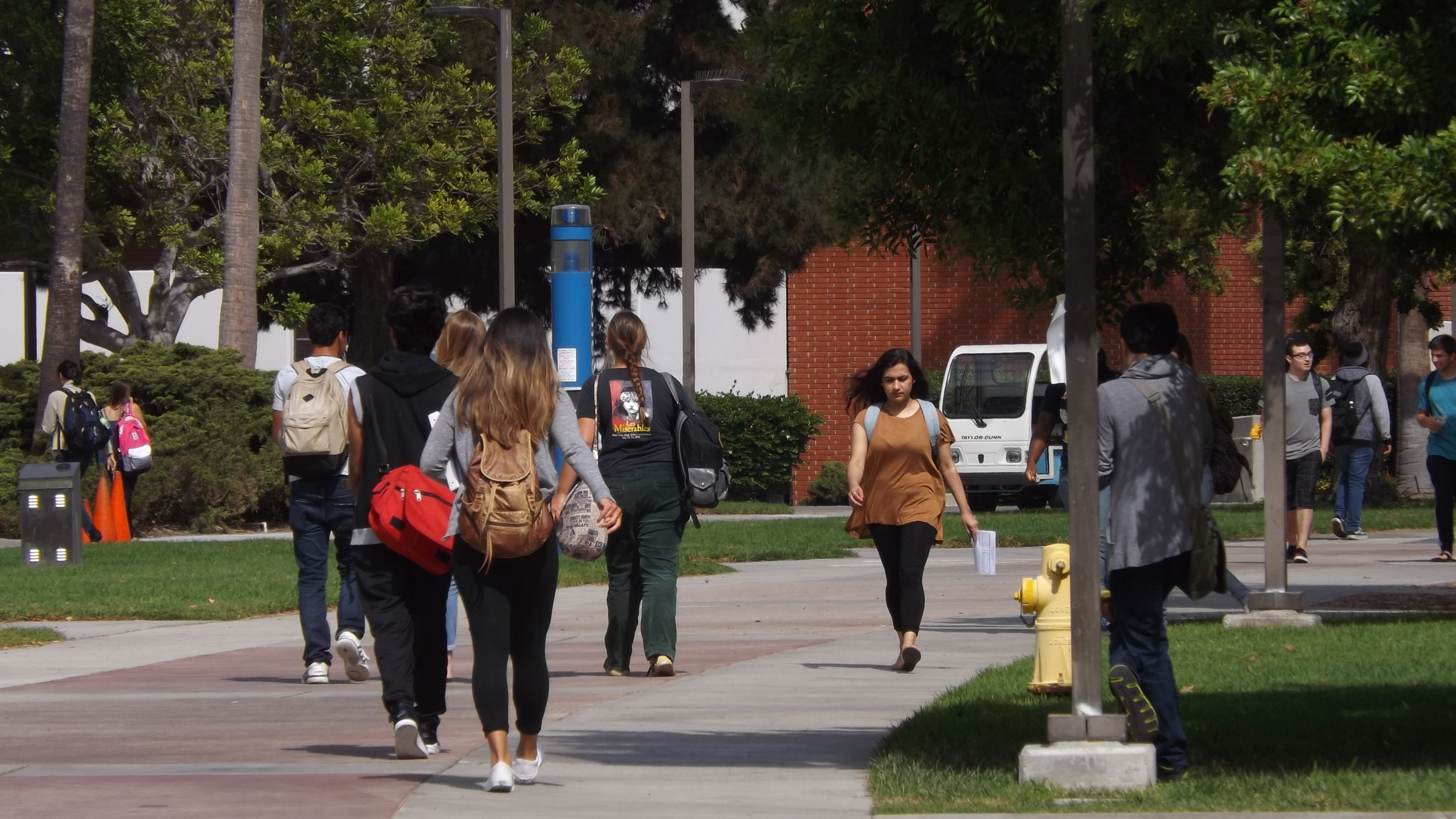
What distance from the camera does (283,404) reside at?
348 inches

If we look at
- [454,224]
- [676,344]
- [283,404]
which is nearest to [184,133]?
[454,224]

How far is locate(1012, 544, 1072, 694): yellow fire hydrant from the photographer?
801 centimetres

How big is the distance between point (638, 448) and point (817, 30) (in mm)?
3271

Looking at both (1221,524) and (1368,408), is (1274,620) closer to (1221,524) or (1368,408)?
(1368,408)

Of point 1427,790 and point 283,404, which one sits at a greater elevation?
point 283,404

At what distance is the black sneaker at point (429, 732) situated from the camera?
6977 millimetres

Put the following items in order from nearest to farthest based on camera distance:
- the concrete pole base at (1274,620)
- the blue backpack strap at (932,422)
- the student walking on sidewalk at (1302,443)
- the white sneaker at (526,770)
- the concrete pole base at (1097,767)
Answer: the concrete pole base at (1097,767) < the white sneaker at (526,770) < the blue backpack strap at (932,422) < the concrete pole base at (1274,620) < the student walking on sidewalk at (1302,443)

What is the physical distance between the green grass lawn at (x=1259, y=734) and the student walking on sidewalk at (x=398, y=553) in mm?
1803

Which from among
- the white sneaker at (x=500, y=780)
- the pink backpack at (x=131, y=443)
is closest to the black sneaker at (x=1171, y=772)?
the white sneaker at (x=500, y=780)

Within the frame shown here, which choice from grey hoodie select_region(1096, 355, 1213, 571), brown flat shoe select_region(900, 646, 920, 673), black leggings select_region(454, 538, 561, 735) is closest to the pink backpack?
brown flat shoe select_region(900, 646, 920, 673)

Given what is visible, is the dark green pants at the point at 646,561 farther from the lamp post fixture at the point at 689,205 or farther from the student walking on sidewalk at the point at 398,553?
the lamp post fixture at the point at 689,205

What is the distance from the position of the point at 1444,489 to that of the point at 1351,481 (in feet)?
11.5

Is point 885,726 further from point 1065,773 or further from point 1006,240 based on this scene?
point 1006,240

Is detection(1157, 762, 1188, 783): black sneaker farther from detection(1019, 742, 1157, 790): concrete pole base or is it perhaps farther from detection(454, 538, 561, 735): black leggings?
detection(454, 538, 561, 735): black leggings
